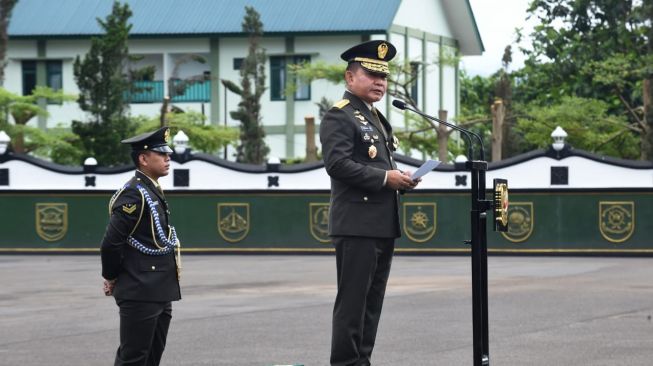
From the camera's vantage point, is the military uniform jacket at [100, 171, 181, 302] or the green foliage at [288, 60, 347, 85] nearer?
the military uniform jacket at [100, 171, 181, 302]

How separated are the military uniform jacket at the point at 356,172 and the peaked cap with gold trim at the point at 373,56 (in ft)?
0.77

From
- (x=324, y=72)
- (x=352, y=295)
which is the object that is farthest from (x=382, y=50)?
(x=324, y=72)

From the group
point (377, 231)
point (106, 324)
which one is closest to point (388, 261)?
point (377, 231)

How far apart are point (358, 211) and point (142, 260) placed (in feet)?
4.47

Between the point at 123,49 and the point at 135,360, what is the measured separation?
26.1 metres

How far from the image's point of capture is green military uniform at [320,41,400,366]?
8539 mm

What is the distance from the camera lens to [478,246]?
809 cm

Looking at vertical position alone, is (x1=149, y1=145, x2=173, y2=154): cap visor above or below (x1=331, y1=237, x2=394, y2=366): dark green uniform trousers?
above

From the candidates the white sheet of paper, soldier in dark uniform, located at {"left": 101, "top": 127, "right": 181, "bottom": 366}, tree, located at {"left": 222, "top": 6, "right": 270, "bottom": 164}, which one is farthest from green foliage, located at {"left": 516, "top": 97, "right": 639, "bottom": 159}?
soldier in dark uniform, located at {"left": 101, "top": 127, "right": 181, "bottom": 366}

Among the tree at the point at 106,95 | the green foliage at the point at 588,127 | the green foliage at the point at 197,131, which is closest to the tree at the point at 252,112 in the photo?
the green foliage at the point at 197,131

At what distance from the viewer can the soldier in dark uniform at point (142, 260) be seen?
8203 mm

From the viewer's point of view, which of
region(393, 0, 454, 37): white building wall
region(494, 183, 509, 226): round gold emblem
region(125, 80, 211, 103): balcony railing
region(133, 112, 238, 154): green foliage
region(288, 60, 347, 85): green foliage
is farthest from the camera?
region(125, 80, 211, 103): balcony railing

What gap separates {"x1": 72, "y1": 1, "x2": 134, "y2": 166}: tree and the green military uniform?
81.0 feet

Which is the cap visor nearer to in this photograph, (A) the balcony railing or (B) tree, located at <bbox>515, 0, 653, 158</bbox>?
(B) tree, located at <bbox>515, 0, 653, 158</bbox>
